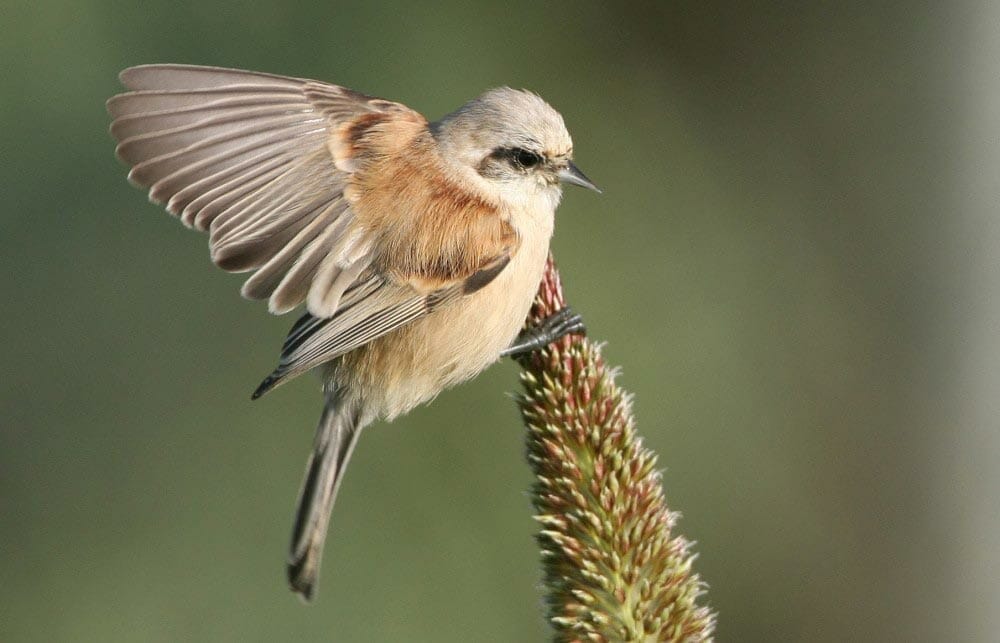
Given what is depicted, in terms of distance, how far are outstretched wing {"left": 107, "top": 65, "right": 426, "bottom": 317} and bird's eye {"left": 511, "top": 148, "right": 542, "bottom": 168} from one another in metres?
0.48

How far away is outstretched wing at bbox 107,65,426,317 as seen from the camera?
324 cm

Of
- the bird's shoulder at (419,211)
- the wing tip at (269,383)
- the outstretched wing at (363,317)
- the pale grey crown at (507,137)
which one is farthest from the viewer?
the pale grey crown at (507,137)

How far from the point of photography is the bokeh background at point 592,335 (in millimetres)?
5055

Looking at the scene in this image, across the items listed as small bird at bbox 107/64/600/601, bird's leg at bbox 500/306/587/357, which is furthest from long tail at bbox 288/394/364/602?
bird's leg at bbox 500/306/587/357

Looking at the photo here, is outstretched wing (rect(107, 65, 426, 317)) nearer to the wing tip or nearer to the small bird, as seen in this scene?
the small bird

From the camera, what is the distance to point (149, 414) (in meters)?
5.39

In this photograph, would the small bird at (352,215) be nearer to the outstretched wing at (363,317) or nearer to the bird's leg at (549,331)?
the outstretched wing at (363,317)

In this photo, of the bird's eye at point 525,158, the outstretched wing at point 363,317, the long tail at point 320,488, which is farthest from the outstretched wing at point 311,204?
the long tail at point 320,488

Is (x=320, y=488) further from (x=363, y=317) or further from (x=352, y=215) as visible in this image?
(x=352, y=215)

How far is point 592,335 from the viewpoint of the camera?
5.34 m

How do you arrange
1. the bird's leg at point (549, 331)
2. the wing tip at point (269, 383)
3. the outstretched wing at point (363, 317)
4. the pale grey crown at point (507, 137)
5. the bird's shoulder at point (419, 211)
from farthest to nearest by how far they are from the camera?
the pale grey crown at point (507, 137)
the bird's shoulder at point (419, 211)
the outstretched wing at point (363, 317)
the wing tip at point (269, 383)
the bird's leg at point (549, 331)

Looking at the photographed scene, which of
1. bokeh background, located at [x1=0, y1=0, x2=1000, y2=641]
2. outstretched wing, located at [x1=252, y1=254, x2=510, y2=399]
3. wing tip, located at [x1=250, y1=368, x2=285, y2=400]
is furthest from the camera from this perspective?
bokeh background, located at [x1=0, y1=0, x2=1000, y2=641]

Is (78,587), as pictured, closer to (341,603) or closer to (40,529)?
(40,529)

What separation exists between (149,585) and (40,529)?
61cm
